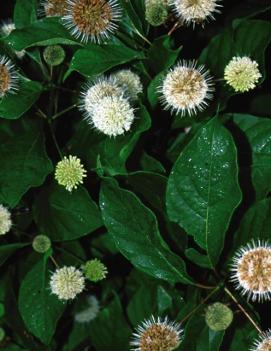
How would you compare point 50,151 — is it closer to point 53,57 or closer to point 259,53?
point 53,57

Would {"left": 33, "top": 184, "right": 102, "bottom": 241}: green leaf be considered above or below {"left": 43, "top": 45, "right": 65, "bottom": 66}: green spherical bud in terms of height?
below

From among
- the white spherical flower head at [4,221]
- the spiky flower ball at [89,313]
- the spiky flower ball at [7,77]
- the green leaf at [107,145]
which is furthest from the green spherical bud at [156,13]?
the spiky flower ball at [89,313]

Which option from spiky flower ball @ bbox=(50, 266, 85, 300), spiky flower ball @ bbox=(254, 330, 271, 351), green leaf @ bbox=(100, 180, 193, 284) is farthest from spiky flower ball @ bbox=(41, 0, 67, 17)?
spiky flower ball @ bbox=(254, 330, 271, 351)

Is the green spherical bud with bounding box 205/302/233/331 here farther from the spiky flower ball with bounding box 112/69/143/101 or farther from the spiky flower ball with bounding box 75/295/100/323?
the spiky flower ball with bounding box 112/69/143/101

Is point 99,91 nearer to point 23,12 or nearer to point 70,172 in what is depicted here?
point 70,172

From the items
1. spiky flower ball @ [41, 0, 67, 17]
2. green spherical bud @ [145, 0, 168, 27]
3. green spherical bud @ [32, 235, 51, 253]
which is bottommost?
green spherical bud @ [32, 235, 51, 253]

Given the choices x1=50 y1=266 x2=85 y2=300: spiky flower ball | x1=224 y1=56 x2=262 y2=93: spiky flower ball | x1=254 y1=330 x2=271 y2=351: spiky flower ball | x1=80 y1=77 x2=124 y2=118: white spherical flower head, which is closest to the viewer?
x1=254 y1=330 x2=271 y2=351: spiky flower ball
